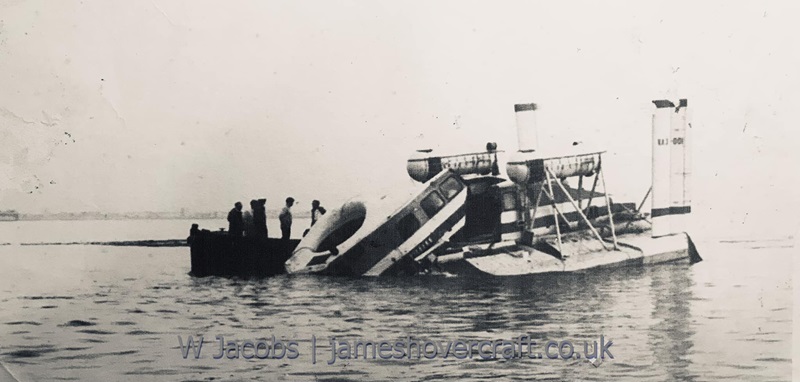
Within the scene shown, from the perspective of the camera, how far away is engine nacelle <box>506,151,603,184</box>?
10.9 feet

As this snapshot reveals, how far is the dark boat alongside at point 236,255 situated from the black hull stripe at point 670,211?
4.12 ft

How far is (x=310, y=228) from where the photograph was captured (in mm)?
3309

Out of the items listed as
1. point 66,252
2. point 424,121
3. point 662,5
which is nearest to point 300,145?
point 424,121

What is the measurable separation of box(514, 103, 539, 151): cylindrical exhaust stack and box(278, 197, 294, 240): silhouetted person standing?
827 millimetres

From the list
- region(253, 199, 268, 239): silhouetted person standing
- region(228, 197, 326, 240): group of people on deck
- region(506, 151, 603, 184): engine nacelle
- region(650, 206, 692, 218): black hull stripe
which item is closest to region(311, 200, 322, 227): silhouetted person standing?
region(228, 197, 326, 240): group of people on deck

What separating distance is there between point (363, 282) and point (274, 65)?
818 millimetres

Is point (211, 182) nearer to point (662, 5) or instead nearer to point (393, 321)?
point (393, 321)

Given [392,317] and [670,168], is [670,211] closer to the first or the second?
[670,168]

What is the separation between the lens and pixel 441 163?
331 cm

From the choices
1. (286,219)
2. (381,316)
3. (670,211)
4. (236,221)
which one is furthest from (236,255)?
A: (670,211)

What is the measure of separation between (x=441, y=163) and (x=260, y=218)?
654mm

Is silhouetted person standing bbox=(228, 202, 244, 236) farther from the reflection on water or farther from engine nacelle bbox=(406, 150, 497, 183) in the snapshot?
engine nacelle bbox=(406, 150, 497, 183)

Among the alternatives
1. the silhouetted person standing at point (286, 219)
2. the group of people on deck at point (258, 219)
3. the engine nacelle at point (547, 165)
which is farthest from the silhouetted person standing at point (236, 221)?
the engine nacelle at point (547, 165)

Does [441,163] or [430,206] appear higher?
[441,163]
